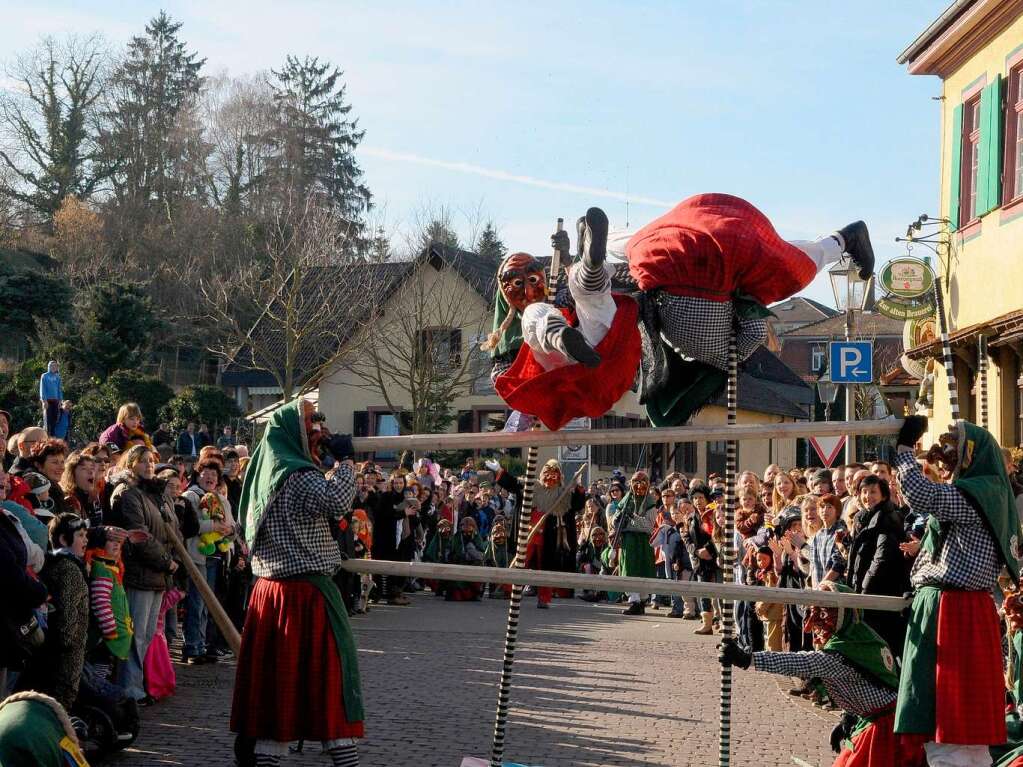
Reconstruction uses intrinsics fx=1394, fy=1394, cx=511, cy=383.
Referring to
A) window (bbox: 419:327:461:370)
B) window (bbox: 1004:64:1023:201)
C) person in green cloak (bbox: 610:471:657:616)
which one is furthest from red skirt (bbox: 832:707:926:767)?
window (bbox: 419:327:461:370)

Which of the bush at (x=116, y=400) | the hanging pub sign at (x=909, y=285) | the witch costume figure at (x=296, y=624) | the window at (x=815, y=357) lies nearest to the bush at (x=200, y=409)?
the bush at (x=116, y=400)

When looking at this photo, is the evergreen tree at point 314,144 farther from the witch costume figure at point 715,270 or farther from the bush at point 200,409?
the witch costume figure at point 715,270

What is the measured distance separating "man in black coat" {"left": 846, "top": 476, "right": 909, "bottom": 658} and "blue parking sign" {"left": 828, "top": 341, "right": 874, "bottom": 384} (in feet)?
21.6

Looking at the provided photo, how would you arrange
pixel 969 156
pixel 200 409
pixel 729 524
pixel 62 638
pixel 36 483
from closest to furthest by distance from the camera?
pixel 729 524
pixel 62 638
pixel 36 483
pixel 969 156
pixel 200 409

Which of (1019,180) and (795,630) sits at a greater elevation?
(1019,180)

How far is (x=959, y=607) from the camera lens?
20.0 feet

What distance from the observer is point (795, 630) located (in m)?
11.9

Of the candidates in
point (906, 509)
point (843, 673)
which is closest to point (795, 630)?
point (906, 509)

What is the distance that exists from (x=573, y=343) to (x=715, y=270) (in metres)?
0.74

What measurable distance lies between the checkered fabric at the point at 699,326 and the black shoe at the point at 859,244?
517 mm

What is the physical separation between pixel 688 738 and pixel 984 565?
11.5ft

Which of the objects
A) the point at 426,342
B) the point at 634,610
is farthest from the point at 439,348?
the point at 634,610

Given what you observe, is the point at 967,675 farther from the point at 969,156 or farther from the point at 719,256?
the point at 969,156

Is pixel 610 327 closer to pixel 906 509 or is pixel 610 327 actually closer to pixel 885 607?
pixel 885 607
